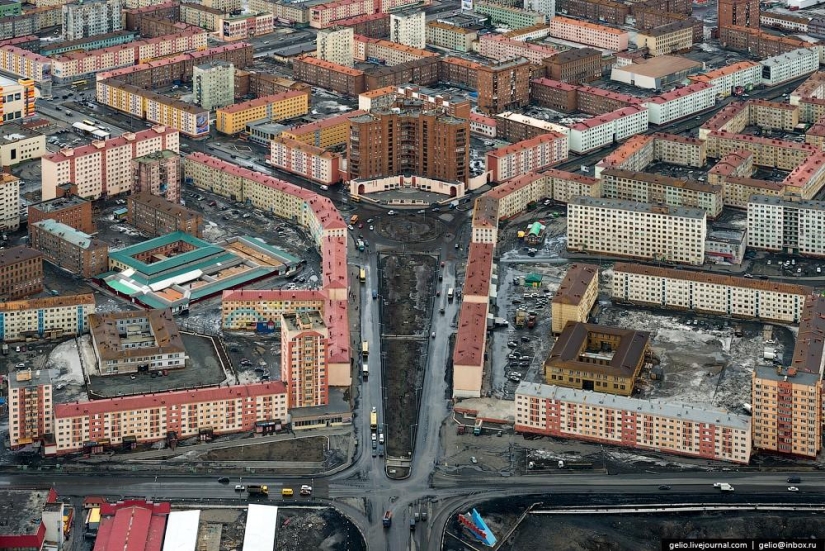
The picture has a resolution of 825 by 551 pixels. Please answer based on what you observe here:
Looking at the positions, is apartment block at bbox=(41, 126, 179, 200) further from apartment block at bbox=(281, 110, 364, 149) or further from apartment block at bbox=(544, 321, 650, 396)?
apartment block at bbox=(544, 321, 650, 396)

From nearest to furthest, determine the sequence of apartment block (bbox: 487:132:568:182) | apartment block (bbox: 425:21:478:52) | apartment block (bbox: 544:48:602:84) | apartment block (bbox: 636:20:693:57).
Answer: apartment block (bbox: 487:132:568:182) < apartment block (bbox: 544:48:602:84) < apartment block (bbox: 636:20:693:57) < apartment block (bbox: 425:21:478:52)

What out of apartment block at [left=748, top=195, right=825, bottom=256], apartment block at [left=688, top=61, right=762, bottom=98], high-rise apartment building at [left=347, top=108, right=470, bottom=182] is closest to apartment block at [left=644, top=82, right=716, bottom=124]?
apartment block at [left=688, top=61, right=762, bottom=98]

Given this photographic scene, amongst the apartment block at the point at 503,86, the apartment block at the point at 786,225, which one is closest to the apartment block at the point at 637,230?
the apartment block at the point at 786,225

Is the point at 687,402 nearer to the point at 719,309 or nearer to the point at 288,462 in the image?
the point at 719,309

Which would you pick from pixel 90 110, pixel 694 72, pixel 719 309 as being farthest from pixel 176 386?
pixel 694 72

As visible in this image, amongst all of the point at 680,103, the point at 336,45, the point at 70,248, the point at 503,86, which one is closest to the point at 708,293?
the point at 680,103
